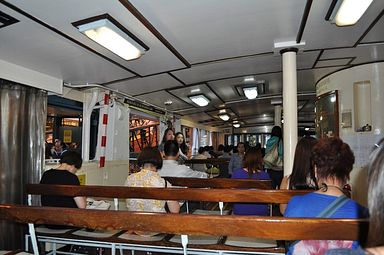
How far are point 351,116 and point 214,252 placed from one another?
9.95 feet

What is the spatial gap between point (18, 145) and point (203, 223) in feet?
7.85

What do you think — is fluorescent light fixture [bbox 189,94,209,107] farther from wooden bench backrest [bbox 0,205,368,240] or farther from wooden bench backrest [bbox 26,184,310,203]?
wooden bench backrest [bbox 0,205,368,240]

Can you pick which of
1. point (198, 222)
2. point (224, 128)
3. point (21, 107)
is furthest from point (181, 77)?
point (224, 128)

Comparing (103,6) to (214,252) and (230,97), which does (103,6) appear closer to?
(214,252)

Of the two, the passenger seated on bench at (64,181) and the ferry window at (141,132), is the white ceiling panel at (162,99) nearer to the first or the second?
the ferry window at (141,132)

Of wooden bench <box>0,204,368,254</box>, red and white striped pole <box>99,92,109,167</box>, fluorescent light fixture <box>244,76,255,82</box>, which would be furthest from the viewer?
fluorescent light fixture <box>244,76,255,82</box>

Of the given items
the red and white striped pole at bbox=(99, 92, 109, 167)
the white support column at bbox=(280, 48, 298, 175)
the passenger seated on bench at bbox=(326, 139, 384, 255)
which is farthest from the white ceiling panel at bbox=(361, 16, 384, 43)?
the red and white striped pole at bbox=(99, 92, 109, 167)

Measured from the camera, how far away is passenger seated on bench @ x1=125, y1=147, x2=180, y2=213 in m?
2.55

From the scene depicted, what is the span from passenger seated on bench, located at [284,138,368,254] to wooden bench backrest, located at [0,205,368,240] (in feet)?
0.41

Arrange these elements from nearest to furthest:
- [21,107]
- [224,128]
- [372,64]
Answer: [21,107]
[372,64]
[224,128]

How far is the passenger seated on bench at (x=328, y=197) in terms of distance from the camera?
1.25 meters

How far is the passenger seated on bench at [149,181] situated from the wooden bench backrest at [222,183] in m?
0.49

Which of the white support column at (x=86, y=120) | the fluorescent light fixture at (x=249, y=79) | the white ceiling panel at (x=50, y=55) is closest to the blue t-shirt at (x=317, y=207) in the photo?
the white ceiling panel at (x=50, y=55)

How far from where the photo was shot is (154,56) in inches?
122
